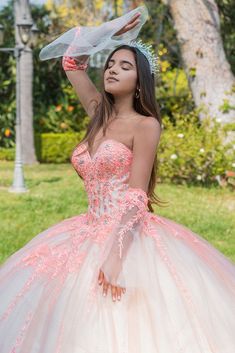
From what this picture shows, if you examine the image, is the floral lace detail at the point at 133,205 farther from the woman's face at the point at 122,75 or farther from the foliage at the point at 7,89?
the foliage at the point at 7,89

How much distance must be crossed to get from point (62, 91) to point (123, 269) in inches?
835

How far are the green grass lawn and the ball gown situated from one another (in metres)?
4.02

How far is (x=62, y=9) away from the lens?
24922 millimetres

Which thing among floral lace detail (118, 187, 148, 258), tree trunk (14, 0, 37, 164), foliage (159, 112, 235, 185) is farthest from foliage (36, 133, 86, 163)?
floral lace detail (118, 187, 148, 258)

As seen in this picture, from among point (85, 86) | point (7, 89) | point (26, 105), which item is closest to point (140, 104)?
point (85, 86)

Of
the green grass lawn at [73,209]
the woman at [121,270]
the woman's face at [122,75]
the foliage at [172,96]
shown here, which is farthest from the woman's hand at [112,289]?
the foliage at [172,96]

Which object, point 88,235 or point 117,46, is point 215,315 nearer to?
point 88,235

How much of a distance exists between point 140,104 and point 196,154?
10.2m

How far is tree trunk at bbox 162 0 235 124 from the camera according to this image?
564 inches

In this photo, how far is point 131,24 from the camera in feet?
12.3

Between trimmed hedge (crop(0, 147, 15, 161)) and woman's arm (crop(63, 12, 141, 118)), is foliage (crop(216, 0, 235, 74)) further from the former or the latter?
woman's arm (crop(63, 12, 141, 118))

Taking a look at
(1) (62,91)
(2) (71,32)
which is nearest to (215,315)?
(2) (71,32)

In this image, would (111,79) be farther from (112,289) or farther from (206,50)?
(206,50)

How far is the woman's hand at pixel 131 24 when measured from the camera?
372 cm
